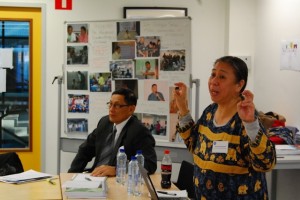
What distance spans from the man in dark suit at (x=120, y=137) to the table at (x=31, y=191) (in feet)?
1.42

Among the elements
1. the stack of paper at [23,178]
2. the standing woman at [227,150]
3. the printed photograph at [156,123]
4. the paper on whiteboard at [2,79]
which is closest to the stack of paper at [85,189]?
the stack of paper at [23,178]


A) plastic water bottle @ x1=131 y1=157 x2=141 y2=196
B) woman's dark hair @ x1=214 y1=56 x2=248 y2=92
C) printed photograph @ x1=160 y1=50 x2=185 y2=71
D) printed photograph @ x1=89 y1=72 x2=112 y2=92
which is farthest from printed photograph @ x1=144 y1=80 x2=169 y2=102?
woman's dark hair @ x1=214 y1=56 x2=248 y2=92

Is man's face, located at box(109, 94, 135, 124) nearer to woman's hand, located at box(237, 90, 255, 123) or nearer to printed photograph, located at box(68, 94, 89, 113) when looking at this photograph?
printed photograph, located at box(68, 94, 89, 113)

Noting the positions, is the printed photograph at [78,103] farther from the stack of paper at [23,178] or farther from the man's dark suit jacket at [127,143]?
the stack of paper at [23,178]

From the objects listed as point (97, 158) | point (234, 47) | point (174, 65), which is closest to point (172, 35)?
point (174, 65)

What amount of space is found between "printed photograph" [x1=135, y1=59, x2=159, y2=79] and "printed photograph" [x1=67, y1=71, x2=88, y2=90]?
1.80ft

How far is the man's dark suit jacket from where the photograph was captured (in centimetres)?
304

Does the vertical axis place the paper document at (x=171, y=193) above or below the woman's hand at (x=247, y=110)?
below

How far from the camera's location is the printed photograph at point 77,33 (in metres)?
4.21

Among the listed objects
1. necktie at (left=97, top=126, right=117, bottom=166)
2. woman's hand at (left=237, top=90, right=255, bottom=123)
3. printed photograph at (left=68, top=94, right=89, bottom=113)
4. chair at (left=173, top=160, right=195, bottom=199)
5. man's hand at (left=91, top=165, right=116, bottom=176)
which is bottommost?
chair at (left=173, top=160, right=195, bottom=199)

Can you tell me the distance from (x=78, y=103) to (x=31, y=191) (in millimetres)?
1838

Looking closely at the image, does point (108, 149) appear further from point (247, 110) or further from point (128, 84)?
point (247, 110)

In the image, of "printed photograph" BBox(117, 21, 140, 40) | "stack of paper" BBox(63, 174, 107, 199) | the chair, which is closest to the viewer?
"stack of paper" BBox(63, 174, 107, 199)

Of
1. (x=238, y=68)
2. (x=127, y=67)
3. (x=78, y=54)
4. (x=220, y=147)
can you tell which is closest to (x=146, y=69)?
(x=127, y=67)
